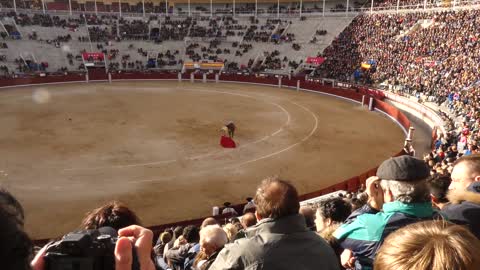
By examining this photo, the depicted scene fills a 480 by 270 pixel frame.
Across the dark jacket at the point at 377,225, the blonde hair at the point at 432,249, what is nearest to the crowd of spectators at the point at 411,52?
the dark jacket at the point at 377,225

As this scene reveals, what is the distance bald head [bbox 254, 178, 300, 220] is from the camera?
3.01m

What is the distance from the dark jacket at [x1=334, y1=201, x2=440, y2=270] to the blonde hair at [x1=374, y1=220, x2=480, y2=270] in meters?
1.33

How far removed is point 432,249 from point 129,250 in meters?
1.29

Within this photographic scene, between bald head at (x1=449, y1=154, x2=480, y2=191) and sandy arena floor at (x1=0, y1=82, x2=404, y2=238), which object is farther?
sandy arena floor at (x1=0, y1=82, x2=404, y2=238)

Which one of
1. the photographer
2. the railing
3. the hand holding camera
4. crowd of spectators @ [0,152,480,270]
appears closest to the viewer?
the photographer

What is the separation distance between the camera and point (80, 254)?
1753 mm

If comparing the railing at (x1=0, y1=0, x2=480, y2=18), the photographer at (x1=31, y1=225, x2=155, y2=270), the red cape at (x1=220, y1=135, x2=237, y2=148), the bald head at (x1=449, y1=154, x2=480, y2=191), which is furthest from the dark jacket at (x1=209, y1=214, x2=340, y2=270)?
the railing at (x1=0, y1=0, x2=480, y2=18)

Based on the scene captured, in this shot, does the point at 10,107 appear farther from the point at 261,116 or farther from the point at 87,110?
the point at 261,116

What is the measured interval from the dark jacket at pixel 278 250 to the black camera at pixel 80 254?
3.27 ft

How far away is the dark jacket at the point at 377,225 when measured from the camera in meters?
3.04

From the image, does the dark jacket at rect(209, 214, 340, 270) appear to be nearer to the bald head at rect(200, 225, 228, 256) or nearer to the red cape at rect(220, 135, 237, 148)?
the bald head at rect(200, 225, 228, 256)

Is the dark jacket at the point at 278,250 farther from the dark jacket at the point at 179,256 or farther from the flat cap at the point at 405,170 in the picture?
the dark jacket at the point at 179,256

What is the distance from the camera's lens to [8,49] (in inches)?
1799

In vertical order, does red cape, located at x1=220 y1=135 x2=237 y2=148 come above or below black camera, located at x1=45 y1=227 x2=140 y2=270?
below
